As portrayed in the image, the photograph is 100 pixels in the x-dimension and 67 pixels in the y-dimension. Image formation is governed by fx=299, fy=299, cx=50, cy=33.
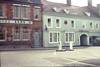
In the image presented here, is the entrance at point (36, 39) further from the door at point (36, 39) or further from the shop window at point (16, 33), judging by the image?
the shop window at point (16, 33)

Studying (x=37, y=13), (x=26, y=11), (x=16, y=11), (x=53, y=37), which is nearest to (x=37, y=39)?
(x=53, y=37)

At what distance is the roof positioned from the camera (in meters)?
49.2

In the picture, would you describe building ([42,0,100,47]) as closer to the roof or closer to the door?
the roof

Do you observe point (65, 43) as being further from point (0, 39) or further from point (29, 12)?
point (0, 39)

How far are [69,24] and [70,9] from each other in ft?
12.7

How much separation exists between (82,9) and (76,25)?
620cm

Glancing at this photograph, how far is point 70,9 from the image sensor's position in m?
53.5

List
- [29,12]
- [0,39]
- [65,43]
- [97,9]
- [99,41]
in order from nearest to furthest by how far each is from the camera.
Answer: [0,39] < [29,12] < [65,43] < [99,41] < [97,9]

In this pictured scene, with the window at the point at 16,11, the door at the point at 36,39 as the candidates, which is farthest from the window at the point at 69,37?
the window at the point at 16,11

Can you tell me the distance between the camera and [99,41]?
184 feet

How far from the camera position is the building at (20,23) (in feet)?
136

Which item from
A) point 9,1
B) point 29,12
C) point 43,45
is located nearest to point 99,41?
point 43,45

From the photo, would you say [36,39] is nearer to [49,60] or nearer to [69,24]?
[69,24]

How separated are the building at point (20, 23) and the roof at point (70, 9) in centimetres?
319
